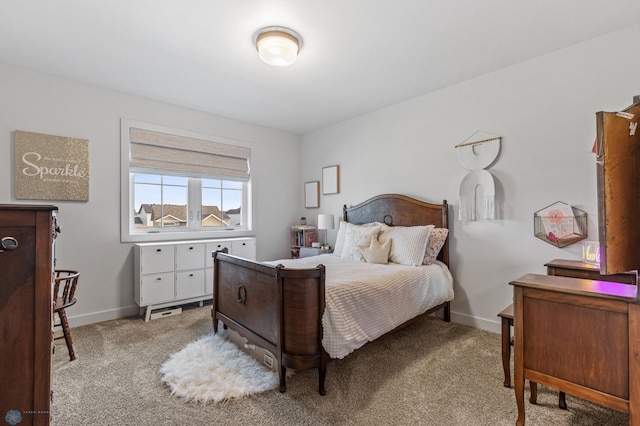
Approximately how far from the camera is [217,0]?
6.29 feet

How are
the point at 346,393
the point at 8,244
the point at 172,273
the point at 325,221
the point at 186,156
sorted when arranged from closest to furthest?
the point at 8,244 < the point at 346,393 < the point at 172,273 < the point at 186,156 < the point at 325,221

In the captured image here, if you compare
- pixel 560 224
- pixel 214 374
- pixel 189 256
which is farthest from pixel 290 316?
pixel 560 224

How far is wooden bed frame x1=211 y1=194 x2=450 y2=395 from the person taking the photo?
1.86m

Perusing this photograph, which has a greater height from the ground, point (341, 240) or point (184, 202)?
point (184, 202)

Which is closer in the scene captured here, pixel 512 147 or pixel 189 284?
pixel 512 147

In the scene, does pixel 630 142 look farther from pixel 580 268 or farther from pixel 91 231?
pixel 91 231

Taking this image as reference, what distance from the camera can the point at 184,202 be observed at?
3.92m

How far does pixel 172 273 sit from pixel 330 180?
2425mm

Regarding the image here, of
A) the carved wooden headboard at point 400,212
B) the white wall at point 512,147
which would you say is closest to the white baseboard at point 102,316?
the carved wooden headboard at point 400,212

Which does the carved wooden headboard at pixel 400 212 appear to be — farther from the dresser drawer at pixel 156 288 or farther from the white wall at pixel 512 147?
the dresser drawer at pixel 156 288

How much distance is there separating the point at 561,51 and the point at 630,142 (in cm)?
179

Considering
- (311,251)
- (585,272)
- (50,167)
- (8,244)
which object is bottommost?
(311,251)

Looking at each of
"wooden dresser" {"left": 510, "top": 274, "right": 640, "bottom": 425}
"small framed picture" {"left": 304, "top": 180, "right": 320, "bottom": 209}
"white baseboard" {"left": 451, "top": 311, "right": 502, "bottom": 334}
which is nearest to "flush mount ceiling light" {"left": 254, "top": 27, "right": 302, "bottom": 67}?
"wooden dresser" {"left": 510, "top": 274, "right": 640, "bottom": 425}

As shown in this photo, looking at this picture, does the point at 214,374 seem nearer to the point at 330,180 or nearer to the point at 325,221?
the point at 325,221
